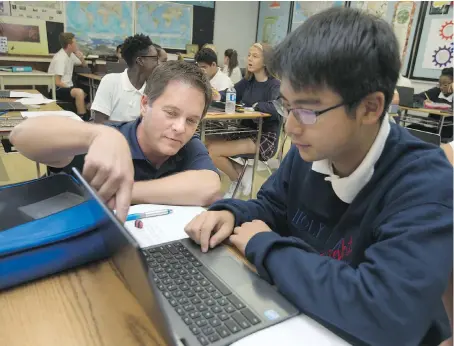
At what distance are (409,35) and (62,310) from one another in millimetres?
6488

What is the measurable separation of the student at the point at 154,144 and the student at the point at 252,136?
69.2 inches

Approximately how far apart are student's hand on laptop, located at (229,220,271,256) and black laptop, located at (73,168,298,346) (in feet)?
0.08

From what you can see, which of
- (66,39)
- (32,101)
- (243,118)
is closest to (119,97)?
(32,101)

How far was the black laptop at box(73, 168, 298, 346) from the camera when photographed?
443mm

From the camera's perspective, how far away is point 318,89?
2.40ft

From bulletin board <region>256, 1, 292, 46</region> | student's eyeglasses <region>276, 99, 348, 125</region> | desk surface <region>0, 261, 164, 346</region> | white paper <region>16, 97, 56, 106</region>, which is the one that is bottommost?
white paper <region>16, 97, 56, 106</region>

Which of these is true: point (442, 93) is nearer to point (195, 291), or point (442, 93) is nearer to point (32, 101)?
point (32, 101)

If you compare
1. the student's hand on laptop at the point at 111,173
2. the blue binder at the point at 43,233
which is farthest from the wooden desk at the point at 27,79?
the student's hand on laptop at the point at 111,173

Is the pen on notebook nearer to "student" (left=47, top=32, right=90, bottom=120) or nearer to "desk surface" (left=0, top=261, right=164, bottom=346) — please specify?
"desk surface" (left=0, top=261, right=164, bottom=346)

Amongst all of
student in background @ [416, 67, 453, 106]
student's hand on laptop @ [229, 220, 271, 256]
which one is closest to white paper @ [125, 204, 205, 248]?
student's hand on laptop @ [229, 220, 271, 256]

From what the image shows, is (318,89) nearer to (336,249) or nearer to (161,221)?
(336,249)

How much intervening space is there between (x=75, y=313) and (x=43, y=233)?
14 cm

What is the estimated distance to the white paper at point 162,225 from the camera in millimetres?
800

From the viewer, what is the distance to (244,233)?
779 millimetres
